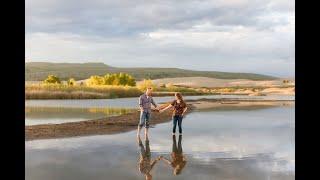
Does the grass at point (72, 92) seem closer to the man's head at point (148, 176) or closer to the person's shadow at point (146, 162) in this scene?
the person's shadow at point (146, 162)

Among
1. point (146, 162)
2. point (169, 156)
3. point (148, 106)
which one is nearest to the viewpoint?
point (146, 162)

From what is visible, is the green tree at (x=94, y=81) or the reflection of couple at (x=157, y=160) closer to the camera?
the reflection of couple at (x=157, y=160)

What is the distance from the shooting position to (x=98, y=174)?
9.09 meters

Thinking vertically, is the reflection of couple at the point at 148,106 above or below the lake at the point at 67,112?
above

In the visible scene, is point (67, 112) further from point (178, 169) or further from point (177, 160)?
point (178, 169)

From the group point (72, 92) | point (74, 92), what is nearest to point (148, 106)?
point (74, 92)

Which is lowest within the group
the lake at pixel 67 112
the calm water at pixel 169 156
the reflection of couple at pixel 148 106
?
the calm water at pixel 169 156

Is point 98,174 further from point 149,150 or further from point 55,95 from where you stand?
point 55,95

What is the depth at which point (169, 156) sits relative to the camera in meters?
11.5

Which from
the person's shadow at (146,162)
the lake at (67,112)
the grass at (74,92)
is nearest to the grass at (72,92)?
the grass at (74,92)

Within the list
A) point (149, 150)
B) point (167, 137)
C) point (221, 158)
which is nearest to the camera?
point (221, 158)

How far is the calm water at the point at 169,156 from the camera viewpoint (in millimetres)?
9141
